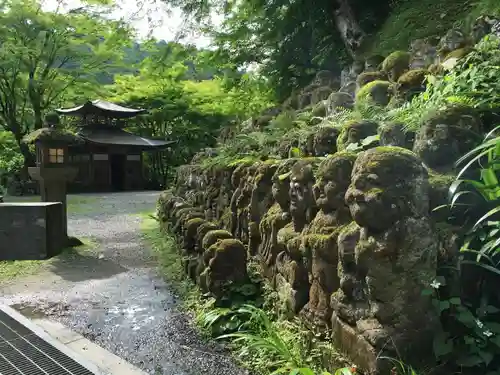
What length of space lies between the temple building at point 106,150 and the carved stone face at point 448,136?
69.1ft

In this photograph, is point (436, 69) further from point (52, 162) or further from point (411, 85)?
point (52, 162)

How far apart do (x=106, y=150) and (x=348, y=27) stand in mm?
16663

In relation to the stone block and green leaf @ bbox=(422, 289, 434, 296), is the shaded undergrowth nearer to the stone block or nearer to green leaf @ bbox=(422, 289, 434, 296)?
A: the stone block

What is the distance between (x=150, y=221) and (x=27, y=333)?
7796mm

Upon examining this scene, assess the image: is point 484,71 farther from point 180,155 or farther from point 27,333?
point 180,155

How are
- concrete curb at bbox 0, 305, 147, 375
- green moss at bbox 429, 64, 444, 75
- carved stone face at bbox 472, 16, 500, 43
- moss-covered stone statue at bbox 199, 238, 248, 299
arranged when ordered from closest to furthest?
concrete curb at bbox 0, 305, 147, 375, moss-covered stone statue at bbox 199, 238, 248, 299, green moss at bbox 429, 64, 444, 75, carved stone face at bbox 472, 16, 500, 43

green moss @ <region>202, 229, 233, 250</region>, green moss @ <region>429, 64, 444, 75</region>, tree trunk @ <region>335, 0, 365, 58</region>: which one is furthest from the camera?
tree trunk @ <region>335, 0, 365, 58</region>

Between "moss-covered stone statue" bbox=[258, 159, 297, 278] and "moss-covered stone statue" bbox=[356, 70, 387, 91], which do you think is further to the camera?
"moss-covered stone statue" bbox=[356, 70, 387, 91]

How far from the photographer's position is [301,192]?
411 cm

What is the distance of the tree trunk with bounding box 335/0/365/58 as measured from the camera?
10016mm

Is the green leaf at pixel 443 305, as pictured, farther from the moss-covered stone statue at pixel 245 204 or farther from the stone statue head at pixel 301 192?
the moss-covered stone statue at pixel 245 204

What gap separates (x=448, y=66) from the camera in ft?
17.5

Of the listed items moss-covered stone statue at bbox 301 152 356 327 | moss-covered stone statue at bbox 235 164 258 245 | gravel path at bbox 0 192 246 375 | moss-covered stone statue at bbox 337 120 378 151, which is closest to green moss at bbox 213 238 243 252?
gravel path at bbox 0 192 246 375

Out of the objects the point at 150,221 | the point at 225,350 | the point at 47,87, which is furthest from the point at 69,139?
the point at 47,87
